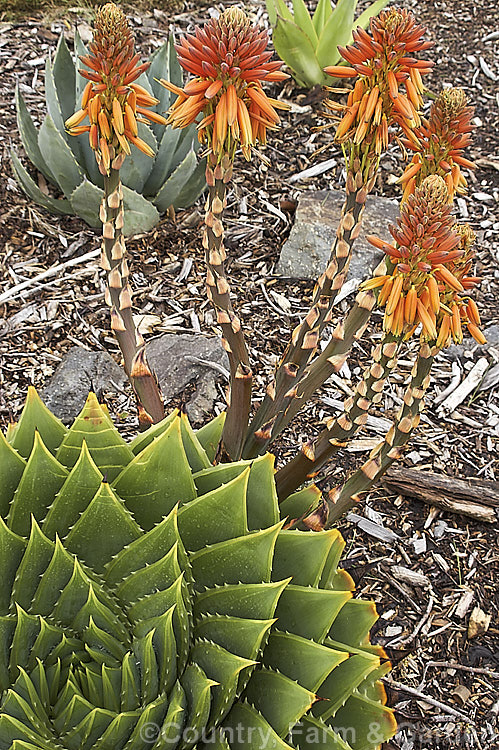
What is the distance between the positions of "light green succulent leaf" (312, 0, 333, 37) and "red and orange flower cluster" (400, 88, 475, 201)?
250cm

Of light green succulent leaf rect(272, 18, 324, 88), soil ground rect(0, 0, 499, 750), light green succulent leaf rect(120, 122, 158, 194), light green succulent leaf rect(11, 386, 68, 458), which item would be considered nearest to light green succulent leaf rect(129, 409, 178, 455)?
light green succulent leaf rect(11, 386, 68, 458)

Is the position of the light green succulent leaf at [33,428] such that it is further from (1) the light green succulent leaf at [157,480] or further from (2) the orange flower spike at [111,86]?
(2) the orange flower spike at [111,86]

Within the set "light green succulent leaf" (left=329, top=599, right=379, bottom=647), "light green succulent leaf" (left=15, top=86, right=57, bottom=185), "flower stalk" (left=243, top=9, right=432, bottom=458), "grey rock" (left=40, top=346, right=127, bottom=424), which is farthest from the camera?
"light green succulent leaf" (left=15, top=86, right=57, bottom=185)

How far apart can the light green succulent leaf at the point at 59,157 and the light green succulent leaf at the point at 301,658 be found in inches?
91.3

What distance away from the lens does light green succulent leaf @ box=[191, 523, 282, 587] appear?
4.26 ft

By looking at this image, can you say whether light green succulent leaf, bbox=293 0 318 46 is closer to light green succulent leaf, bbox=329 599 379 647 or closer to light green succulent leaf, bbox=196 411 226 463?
light green succulent leaf, bbox=196 411 226 463

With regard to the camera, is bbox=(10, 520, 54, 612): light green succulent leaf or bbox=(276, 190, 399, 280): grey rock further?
bbox=(276, 190, 399, 280): grey rock

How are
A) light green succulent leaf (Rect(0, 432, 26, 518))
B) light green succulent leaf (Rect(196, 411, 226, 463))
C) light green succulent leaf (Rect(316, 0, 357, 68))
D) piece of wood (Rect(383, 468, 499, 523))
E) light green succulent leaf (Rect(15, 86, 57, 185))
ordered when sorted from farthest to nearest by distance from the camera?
1. light green succulent leaf (Rect(316, 0, 357, 68))
2. light green succulent leaf (Rect(15, 86, 57, 185))
3. piece of wood (Rect(383, 468, 499, 523))
4. light green succulent leaf (Rect(196, 411, 226, 463))
5. light green succulent leaf (Rect(0, 432, 26, 518))

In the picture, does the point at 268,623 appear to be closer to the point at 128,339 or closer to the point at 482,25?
the point at 128,339

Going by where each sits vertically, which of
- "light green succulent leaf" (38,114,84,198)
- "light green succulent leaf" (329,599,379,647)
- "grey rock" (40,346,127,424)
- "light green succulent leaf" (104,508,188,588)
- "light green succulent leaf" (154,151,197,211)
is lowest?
"light green succulent leaf" (329,599,379,647)

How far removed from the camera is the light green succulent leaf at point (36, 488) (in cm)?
136

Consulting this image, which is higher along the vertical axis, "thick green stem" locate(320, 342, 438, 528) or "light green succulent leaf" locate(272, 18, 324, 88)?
"light green succulent leaf" locate(272, 18, 324, 88)

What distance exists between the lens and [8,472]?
1.42 metres

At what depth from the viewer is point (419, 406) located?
5.80ft
